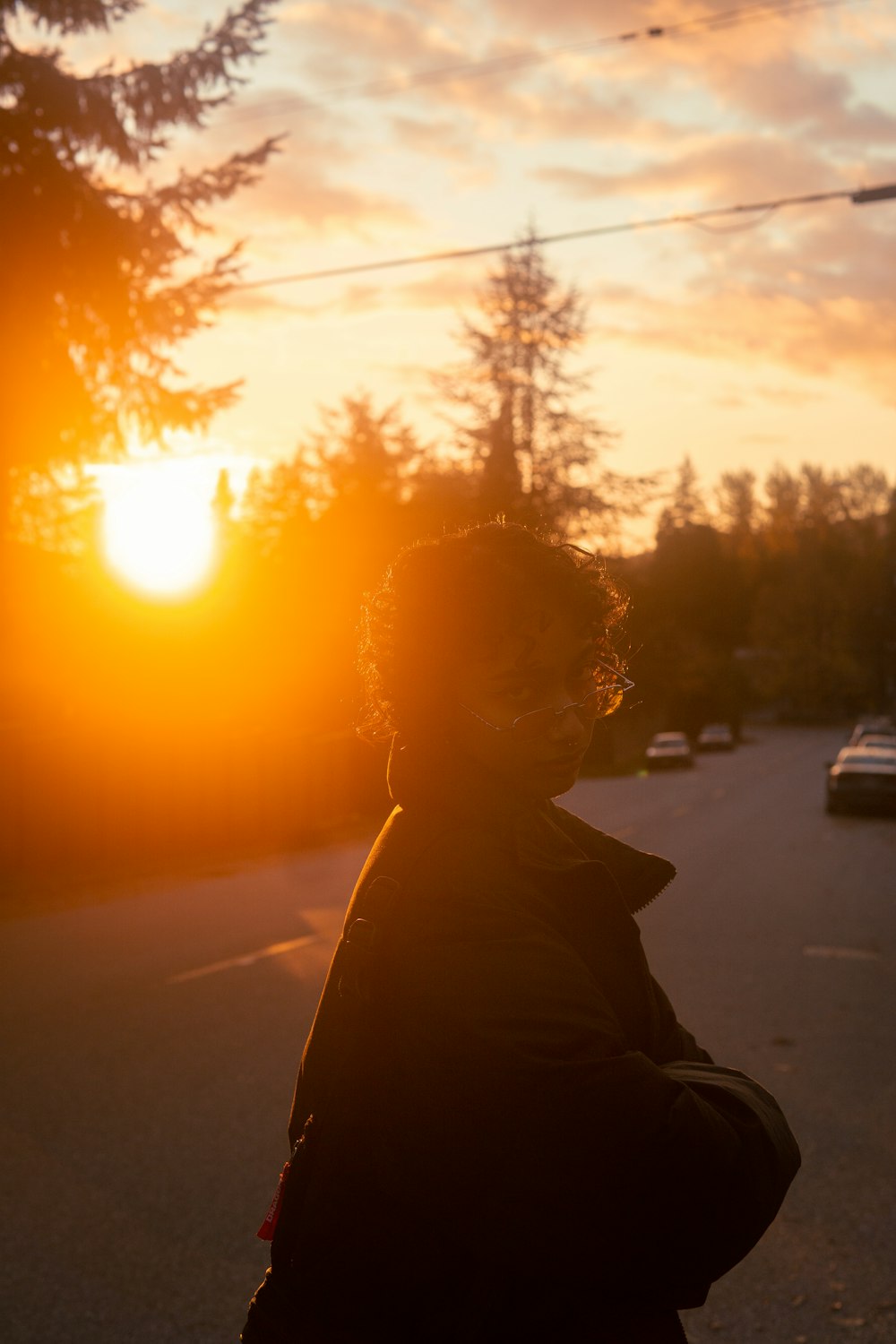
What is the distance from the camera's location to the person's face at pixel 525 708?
1.71 meters

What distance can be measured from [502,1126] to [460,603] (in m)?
0.64

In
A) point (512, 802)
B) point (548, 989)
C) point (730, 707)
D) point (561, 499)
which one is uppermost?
point (561, 499)

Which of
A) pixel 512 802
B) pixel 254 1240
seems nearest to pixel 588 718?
pixel 512 802

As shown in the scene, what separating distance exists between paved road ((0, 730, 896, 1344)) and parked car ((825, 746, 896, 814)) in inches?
460

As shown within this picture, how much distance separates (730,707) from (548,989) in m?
76.2

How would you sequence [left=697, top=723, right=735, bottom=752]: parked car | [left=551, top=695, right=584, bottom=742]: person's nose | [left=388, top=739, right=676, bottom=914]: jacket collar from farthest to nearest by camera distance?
[left=697, top=723, right=735, bottom=752]: parked car → [left=551, top=695, right=584, bottom=742]: person's nose → [left=388, top=739, right=676, bottom=914]: jacket collar

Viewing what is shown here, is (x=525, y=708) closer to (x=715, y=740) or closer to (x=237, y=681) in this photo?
(x=237, y=681)

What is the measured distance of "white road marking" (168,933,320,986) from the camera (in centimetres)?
991

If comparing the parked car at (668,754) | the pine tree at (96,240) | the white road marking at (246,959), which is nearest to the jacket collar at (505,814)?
the white road marking at (246,959)

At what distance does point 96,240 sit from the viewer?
51.1 feet

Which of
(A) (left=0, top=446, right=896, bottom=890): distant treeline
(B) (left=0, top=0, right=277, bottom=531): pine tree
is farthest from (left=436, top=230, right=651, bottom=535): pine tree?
(B) (left=0, top=0, right=277, bottom=531): pine tree

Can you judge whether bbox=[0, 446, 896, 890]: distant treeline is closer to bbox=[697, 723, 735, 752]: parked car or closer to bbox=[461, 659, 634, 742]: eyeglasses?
bbox=[461, 659, 634, 742]: eyeglasses

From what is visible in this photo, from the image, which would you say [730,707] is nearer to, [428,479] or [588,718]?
[428,479]

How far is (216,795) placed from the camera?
854 inches
